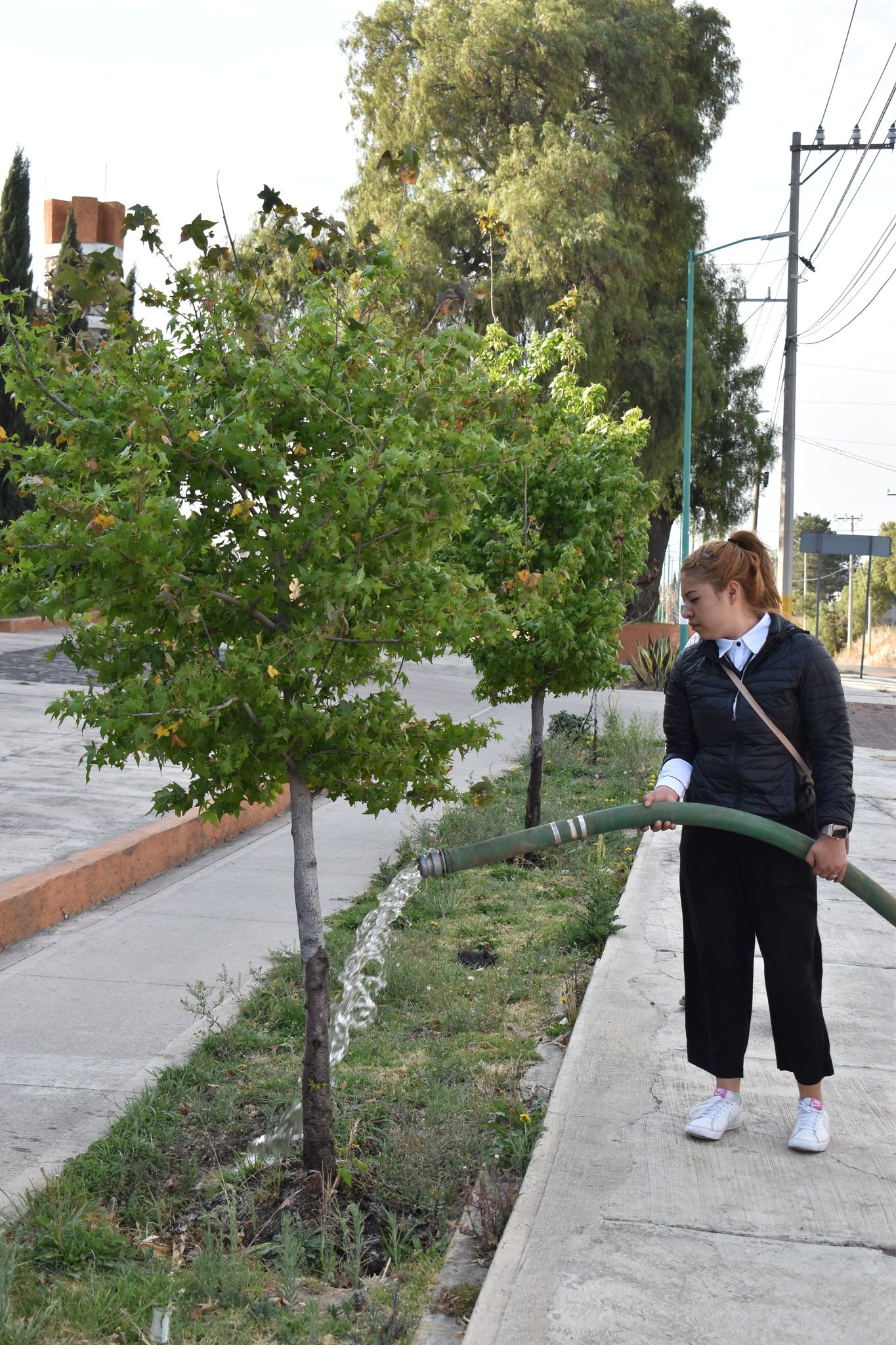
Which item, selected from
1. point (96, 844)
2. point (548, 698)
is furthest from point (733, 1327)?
point (548, 698)

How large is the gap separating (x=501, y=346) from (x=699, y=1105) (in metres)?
6.03

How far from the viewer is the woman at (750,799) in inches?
145

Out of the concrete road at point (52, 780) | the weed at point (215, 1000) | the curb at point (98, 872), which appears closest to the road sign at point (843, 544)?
the concrete road at point (52, 780)

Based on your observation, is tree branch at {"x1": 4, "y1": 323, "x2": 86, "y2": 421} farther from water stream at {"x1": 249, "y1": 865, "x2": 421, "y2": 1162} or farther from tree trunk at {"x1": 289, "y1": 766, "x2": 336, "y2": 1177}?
water stream at {"x1": 249, "y1": 865, "x2": 421, "y2": 1162}

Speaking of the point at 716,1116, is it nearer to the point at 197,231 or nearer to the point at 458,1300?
the point at 458,1300

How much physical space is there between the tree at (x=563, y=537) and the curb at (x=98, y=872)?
6.49 feet

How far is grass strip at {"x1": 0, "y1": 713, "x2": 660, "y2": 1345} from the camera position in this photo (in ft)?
10.0

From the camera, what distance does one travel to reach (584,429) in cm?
882

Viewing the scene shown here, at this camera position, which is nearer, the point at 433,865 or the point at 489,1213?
the point at 489,1213

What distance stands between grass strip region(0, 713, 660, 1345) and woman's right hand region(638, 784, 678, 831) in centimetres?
56

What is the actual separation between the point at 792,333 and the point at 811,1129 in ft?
79.1

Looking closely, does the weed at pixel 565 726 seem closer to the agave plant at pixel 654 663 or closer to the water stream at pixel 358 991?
the water stream at pixel 358 991

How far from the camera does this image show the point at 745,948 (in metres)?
3.84

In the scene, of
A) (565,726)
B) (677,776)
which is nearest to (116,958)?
(677,776)
